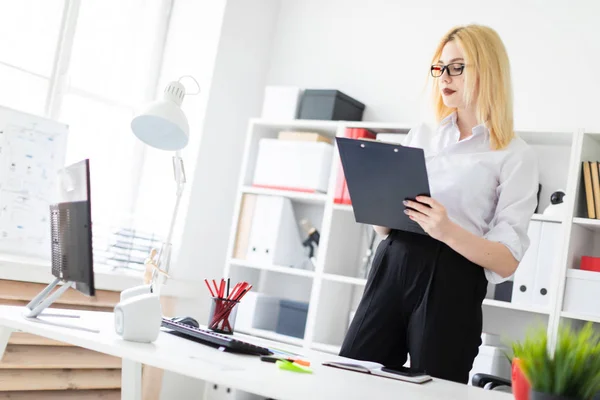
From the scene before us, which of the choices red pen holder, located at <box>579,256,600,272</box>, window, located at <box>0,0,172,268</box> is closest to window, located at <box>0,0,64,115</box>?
window, located at <box>0,0,172,268</box>

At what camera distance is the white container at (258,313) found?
353cm

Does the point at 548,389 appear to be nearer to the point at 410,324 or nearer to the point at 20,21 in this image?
the point at 410,324

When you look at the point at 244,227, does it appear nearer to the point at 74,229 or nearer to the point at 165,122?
the point at 165,122

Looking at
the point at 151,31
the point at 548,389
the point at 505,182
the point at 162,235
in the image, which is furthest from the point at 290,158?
the point at 548,389

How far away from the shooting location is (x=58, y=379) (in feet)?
10.1

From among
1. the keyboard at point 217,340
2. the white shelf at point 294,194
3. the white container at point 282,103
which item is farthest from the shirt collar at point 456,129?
the white container at point 282,103

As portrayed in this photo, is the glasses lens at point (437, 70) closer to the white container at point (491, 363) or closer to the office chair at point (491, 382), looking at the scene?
the office chair at point (491, 382)

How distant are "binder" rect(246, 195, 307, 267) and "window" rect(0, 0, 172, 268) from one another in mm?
491

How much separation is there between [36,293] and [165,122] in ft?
4.32

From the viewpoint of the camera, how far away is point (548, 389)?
3.18 ft

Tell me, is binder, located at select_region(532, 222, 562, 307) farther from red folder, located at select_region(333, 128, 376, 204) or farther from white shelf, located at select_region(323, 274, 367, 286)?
red folder, located at select_region(333, 128, 376, 204)

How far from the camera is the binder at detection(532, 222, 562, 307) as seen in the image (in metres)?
2.91

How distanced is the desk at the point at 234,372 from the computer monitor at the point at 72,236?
87 millimetres

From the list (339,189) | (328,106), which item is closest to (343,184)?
(339,189)
